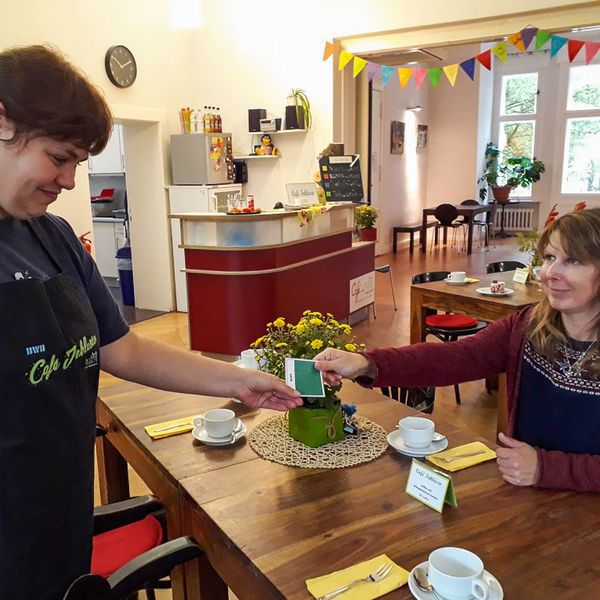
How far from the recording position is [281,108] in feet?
22.1

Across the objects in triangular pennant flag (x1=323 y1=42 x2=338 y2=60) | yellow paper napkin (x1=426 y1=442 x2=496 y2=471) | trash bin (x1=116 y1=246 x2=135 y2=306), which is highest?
triangular pennant flag (x1=323 y1=42 x2=338 y2=60)

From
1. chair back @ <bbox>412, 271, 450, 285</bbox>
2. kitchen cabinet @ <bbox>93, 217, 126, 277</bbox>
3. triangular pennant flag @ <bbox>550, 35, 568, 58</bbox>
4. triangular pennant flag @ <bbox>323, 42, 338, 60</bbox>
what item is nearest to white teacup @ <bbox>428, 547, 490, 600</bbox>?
chair back @ <bbox>412, 271, 450, 285</bbox>

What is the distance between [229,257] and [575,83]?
1005 cm

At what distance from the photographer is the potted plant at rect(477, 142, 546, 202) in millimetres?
11961

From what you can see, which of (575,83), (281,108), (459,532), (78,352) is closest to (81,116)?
(78,352)

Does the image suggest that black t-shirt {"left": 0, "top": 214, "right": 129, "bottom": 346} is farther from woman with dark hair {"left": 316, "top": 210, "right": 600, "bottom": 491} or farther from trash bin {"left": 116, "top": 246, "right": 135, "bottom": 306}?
trash bin {"left": 116, "top": 246, "right": 135, "bottom": 306}

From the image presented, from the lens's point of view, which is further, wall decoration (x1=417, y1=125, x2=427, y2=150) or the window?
wall decoration (x1=417, y1=125, x2=427, y2=150)

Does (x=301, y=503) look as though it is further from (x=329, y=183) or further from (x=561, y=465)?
(x=329, y=183)

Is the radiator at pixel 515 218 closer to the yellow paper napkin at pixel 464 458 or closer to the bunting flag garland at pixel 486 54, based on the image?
the bunting flag garland at pixel 486 54

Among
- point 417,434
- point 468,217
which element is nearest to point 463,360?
point 417,434

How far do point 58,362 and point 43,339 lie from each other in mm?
51

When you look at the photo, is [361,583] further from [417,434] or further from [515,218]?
[515,218]

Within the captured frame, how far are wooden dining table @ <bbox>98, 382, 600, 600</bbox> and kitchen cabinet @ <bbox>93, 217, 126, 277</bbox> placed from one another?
6.61 meters

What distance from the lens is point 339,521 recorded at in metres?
1.20
